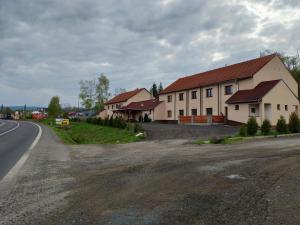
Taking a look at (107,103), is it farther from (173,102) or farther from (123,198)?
(123,198)

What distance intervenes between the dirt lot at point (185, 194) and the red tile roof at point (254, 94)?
23528 mm

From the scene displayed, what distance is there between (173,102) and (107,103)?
32.8m

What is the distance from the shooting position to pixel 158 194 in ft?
20.3

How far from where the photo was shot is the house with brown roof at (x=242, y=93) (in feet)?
Result: 108

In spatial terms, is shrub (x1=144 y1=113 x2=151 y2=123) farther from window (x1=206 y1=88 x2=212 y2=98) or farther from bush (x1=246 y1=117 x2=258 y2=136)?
bush (x1=246 y1=117 x2=258 y2=136)

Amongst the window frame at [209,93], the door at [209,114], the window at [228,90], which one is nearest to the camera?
the window at [228,90]

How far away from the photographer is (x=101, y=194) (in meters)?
6.23

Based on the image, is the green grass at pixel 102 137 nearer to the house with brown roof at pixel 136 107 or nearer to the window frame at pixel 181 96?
the window frame at pixel 181 96

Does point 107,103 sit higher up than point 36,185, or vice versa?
point 107,103

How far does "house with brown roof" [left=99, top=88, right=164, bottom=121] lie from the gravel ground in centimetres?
4149

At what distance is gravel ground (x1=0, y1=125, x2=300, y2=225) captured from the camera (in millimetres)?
4812

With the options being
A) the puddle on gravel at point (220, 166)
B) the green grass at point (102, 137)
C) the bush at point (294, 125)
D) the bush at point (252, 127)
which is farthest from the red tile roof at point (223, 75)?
the puddle on gravel at point (220, 166)

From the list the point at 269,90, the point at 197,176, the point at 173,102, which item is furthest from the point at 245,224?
the point at 173,102

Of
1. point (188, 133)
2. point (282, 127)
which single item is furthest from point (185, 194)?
point (282, 127)
